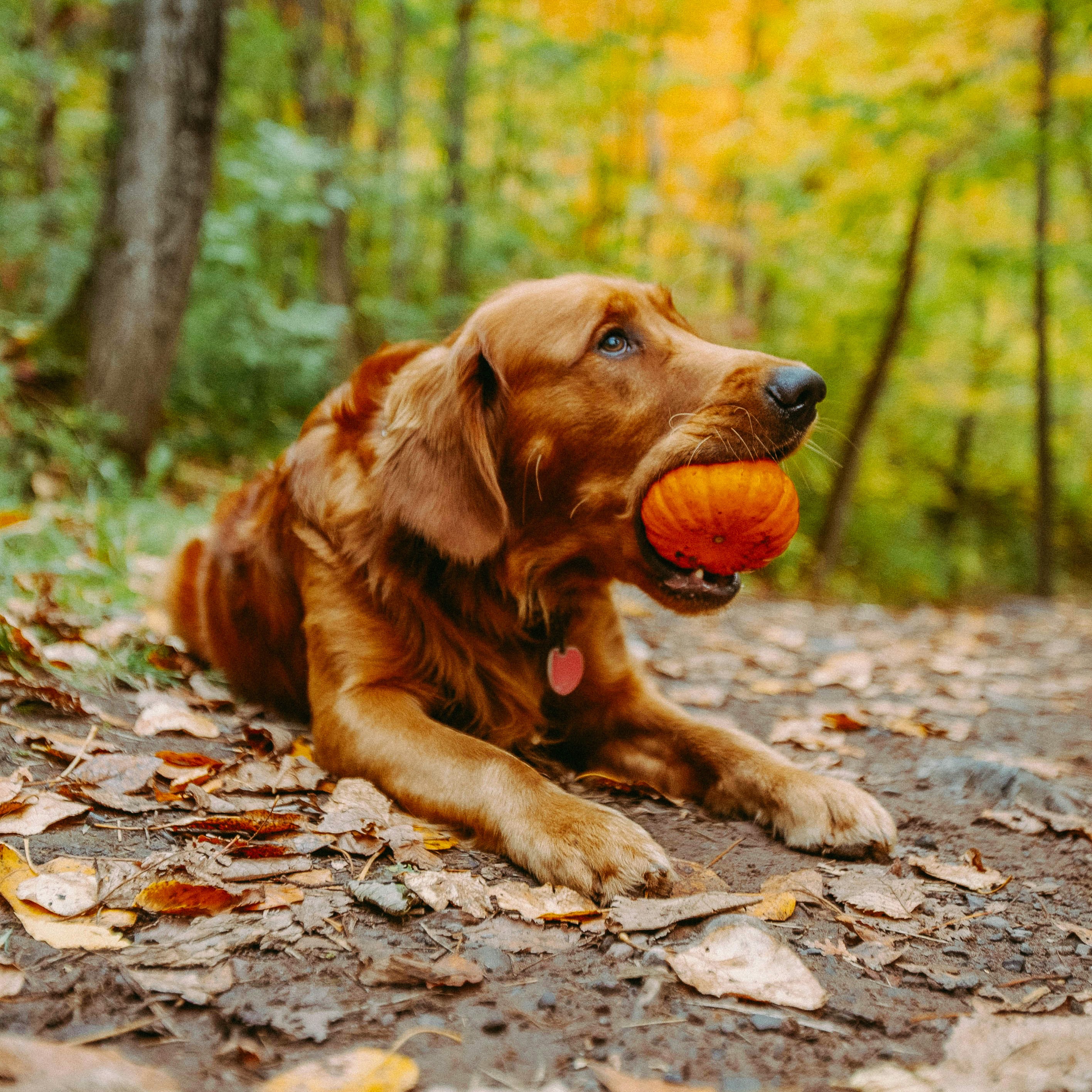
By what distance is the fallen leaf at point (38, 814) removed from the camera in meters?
1.86

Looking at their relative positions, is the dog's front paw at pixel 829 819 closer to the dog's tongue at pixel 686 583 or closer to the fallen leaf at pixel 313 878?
the dog's tongue at pixel 686 583

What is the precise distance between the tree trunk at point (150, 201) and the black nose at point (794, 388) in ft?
16.0

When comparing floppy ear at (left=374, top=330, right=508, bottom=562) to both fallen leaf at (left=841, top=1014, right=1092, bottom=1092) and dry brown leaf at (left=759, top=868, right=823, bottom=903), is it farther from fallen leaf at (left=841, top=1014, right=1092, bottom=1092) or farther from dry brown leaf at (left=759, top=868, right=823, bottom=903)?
fallen leaf at (left=841, top=1014, right=1092, bottom=1092)

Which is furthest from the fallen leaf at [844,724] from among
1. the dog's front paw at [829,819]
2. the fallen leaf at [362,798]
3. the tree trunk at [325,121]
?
the tree trunk at [325,121]

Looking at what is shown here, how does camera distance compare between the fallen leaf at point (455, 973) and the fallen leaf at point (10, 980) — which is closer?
the fallen leaf at point (10, 980)

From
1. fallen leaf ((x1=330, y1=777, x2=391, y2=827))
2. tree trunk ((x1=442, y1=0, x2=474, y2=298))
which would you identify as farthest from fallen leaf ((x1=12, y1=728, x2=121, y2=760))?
tree trunk ((x1=442, y1=0, x2=474, y2=298))

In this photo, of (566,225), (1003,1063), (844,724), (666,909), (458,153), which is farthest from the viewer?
(566,225)

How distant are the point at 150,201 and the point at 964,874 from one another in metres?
5.80

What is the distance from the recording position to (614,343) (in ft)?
8.28

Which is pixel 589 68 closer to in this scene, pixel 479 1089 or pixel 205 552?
pixel 205 552

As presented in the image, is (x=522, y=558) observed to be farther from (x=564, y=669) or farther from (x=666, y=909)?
(x=666, y=909)

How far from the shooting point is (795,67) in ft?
29.7

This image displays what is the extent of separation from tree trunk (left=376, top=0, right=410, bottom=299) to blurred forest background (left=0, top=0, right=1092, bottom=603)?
85mm

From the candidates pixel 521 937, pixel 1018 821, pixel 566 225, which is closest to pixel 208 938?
pixel 521 937
